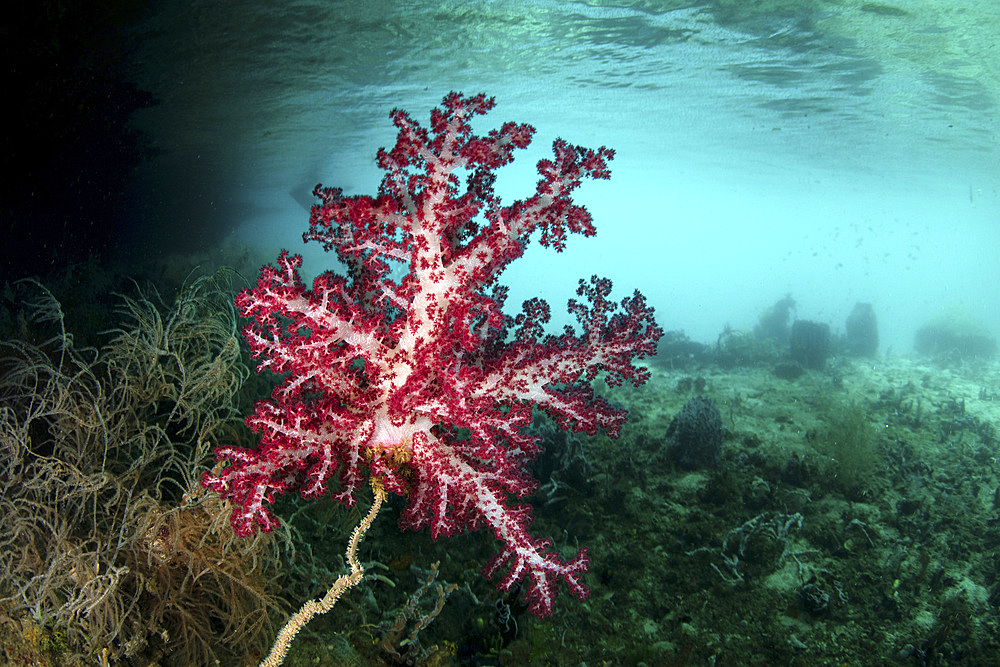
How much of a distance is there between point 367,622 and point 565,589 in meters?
1.77

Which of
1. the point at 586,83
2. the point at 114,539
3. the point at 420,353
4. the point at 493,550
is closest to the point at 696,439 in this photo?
the point at 493,550

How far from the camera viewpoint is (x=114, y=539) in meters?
2.96

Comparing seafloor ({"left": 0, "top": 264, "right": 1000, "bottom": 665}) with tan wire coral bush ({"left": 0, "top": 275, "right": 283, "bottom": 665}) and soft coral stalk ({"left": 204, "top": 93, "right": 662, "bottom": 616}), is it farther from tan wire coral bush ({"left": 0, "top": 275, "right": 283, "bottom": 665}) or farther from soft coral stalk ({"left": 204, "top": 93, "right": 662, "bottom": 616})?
soft coral stalk ({"left": 204, "top": 93, "right": 662, "bottom": 616})

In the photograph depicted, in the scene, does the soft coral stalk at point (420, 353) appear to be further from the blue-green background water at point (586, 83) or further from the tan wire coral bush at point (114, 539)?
the blue-green background water at point (586, 83)

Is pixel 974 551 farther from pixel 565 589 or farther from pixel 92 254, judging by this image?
pixel 92 254

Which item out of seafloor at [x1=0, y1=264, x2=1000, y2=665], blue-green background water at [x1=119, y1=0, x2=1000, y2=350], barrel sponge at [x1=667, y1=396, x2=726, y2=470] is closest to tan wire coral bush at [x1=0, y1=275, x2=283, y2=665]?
seafloor at [x1=0, y1=264, x2=1000, y2=665]

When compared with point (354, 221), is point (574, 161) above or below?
above

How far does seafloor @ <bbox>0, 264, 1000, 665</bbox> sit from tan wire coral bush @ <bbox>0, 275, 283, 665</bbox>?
2 centimetres

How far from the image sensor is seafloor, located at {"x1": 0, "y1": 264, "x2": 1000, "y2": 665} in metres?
2.89

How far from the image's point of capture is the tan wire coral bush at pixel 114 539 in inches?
107

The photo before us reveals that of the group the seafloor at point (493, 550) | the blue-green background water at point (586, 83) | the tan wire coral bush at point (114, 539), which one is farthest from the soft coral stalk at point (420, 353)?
the blue-green background water at point (586, 83)

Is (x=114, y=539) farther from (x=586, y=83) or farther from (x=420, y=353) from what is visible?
(x=586, y=83)

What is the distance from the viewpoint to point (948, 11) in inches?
444

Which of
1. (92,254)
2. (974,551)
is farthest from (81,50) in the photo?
(974,551)
